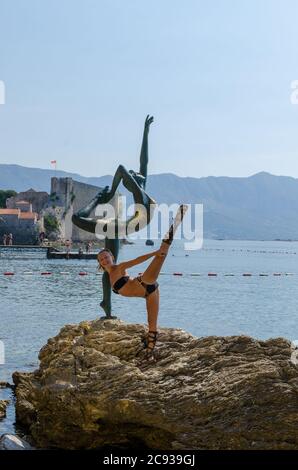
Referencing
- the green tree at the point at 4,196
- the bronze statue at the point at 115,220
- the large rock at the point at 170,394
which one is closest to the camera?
the large rock at the point at 170,394

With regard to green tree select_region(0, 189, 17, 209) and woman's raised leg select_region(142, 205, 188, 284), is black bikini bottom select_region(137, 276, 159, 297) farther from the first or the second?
green tree select_region(0, 189, 17, 209)

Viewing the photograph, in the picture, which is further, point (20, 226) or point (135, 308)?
point (20, 226)

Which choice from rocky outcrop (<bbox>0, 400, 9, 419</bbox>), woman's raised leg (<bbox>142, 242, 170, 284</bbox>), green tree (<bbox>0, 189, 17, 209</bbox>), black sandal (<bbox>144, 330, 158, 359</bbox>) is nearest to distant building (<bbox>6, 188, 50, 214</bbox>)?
green tree (<bbox>0, 189, 17, 209</bbox>)

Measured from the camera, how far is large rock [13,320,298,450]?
8.70 metres

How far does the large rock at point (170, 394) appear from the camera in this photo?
8703mm

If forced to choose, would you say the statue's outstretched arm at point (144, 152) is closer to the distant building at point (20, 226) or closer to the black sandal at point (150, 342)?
the black sandal at point (150, 342)

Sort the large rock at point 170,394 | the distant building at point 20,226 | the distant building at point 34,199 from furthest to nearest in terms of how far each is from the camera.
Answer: the distant building at point 34,199, the distant building at point 20,226, the large rock at point 170,394

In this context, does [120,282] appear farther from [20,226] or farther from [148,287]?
[20,226]

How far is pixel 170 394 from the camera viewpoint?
9273 millimetres

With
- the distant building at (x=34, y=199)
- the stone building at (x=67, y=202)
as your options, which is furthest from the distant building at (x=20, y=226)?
the distant building at (x=34, y=199)

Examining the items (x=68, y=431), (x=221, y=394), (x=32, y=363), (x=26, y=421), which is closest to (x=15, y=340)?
(x=32, y=363)

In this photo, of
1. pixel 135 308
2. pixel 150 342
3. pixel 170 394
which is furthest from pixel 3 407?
pixel 135 308

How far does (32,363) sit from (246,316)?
1943cm

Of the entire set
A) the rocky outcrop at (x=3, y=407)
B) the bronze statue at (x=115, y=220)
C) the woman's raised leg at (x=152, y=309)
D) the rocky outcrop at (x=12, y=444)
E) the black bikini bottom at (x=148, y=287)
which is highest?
the bronze statue at (x=115, y=220)
